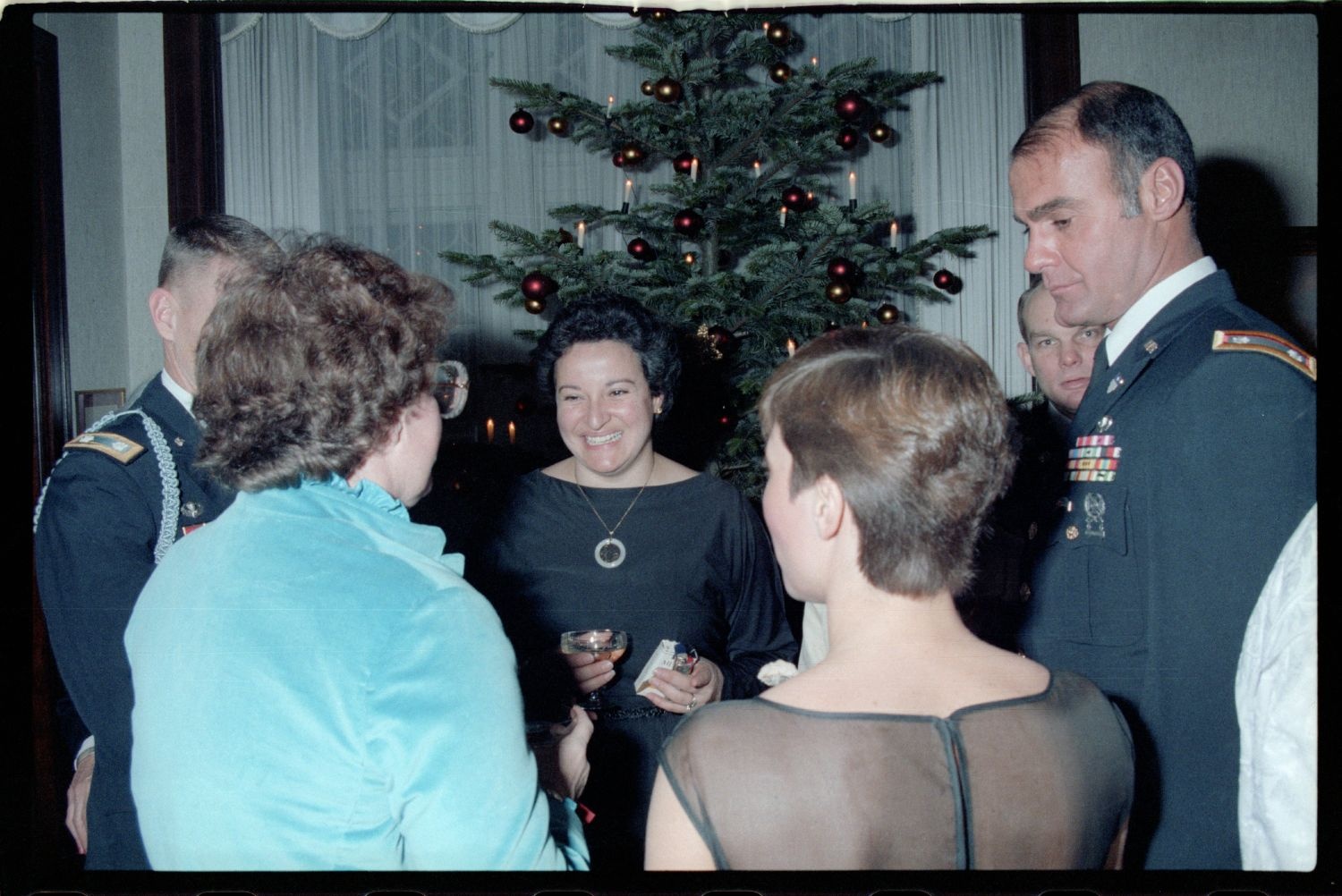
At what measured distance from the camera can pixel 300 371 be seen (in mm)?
1025

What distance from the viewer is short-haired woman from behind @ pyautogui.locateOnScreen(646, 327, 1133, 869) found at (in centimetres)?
91

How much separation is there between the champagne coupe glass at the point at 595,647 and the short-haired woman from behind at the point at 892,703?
0.87 m

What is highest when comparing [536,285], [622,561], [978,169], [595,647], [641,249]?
[978,169]

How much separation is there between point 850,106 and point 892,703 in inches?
73.8

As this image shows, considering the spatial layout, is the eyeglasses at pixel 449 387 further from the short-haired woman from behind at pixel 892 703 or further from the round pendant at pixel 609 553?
the round pendant at pixel 609 553

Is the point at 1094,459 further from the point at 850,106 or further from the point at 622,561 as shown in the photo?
the point at 850,106

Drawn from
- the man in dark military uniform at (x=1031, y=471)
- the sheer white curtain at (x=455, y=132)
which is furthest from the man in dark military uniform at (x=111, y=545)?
the man in dark military uniform at (x=1031, y=471)

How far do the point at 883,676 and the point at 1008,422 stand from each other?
1.02 feet

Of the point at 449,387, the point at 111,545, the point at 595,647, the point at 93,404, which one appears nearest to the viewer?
the point at 449,387

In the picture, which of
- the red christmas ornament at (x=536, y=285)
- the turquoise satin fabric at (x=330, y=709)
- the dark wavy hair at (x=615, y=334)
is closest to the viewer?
the turquoise satin fabric at (x=330, y=709)

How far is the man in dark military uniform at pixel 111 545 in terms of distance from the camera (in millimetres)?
1497

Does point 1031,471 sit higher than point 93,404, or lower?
lower

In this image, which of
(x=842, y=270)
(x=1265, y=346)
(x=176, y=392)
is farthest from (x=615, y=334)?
(x=1265, y=346)

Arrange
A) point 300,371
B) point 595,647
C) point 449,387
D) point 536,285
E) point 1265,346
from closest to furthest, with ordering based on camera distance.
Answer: point 300,371
point 449,387
point 1265,346
point 595,647
point 536,285
